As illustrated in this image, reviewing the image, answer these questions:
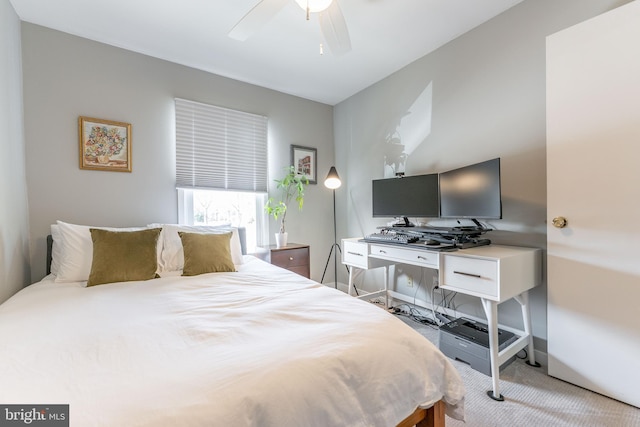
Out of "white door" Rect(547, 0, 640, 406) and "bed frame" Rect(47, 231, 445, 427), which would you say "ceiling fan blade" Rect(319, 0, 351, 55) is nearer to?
"white door" Rect(547, 0, 640, 406)

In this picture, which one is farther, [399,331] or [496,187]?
[496,187]

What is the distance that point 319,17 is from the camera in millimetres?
1672

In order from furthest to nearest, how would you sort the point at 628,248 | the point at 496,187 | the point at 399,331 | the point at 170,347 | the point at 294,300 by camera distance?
the point at 496,187 < the point at 628,248 < the point at 294,300 < the point at 399,331 < the point at 170,347

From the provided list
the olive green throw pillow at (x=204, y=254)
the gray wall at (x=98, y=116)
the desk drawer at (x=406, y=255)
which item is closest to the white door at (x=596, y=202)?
the desk drawer at (x=406, y=255)

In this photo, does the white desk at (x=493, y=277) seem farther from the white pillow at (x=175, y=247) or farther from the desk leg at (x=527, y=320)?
the white pillow at (x=175, y=247)

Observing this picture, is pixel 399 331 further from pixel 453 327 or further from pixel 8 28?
pixel 8 28

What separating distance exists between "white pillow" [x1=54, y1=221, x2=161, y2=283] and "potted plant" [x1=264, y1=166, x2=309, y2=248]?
65.8 inches

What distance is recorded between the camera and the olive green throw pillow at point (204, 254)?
78.6 inches

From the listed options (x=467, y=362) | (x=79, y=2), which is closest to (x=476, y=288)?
(x=467, y=362)

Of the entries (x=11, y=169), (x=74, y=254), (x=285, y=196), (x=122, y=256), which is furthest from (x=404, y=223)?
(x=11, y=169)

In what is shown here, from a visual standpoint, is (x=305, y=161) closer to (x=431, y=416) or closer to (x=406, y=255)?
(x=406, y=255)

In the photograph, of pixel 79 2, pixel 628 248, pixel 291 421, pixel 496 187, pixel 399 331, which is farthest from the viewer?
pixel 79 2

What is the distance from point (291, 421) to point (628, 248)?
1982 mm

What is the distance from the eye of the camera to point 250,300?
4.63 ft
